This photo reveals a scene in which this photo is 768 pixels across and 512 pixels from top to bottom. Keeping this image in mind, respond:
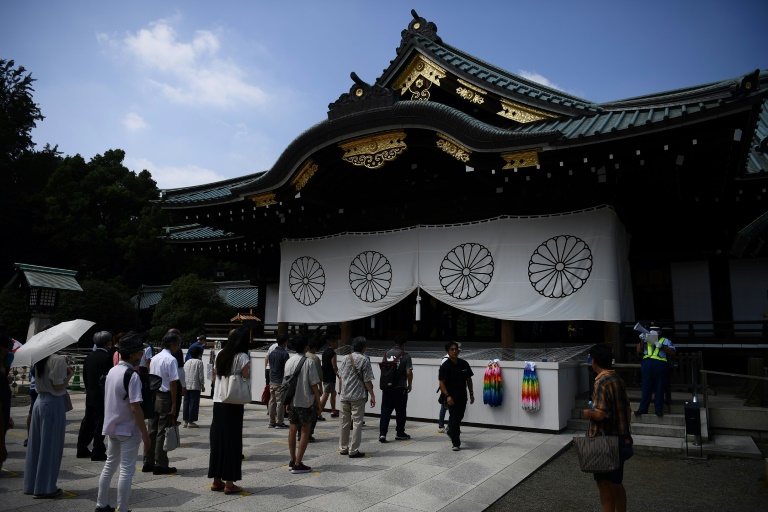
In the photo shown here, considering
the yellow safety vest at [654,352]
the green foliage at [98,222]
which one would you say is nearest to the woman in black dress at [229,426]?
the yellow safety vest at [654,352]

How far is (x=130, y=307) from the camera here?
2589 cm

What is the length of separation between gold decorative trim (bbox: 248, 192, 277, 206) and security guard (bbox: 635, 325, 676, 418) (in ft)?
26.9

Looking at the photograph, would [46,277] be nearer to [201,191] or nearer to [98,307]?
[98,307]

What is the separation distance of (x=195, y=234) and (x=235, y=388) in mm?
12502

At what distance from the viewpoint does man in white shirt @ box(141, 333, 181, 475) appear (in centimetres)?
611

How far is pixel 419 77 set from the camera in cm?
1305

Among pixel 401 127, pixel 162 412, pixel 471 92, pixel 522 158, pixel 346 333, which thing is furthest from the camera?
pixel 346 333

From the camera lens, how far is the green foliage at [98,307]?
2330 centimetres

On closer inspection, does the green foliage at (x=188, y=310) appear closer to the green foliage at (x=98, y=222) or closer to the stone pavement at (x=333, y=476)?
the stone pavement at (x=333, y=476)

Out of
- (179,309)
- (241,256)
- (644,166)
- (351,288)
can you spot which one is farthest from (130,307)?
(644,166)

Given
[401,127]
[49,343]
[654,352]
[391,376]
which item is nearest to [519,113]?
[401,127]

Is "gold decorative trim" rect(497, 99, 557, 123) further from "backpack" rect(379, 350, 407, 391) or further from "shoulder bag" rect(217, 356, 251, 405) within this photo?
"shoulder bag" rect(217, 356, 251, 405)

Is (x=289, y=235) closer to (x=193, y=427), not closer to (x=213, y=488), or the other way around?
(x=193, y=427)

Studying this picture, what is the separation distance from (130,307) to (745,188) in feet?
83.8
